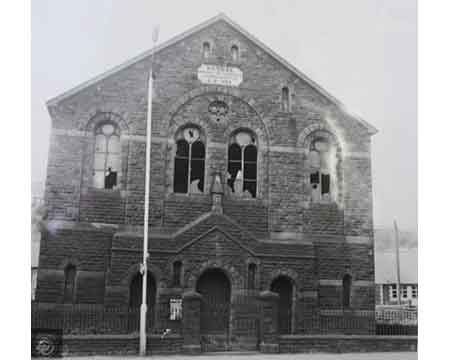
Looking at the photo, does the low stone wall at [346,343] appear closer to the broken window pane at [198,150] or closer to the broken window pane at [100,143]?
the broken window pane at [198,150]

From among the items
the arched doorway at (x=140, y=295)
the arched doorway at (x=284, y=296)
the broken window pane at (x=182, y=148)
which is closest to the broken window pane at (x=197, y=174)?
the broken window pane at (x=182, y=148)

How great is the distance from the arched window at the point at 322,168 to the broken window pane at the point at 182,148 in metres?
4.01

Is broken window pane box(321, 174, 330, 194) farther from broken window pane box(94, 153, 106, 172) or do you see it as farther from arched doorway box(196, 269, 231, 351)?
broken window pane box(94, 153, 106, 172)

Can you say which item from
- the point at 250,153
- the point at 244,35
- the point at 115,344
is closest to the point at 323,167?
the point at 250,153

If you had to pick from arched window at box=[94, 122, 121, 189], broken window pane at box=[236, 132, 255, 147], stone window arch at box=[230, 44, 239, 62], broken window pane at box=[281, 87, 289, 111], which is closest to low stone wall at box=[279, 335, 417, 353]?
broken window pane at box=[236, 132, 255, 147]

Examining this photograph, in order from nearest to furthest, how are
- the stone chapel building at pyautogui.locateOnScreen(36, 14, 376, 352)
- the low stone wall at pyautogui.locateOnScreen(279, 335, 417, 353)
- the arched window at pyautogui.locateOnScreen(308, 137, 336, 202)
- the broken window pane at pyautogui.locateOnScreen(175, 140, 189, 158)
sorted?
1. the low stone wall at pyautogui.locateOnScreen(279, 335, 417, 353)
2. the stone chapel building at pyautogui.locateOnScreen(36, 14, 376, 352)
3. the broken window pane at pyautogui.locateOnScreen(175, 140, 189, 158)
4. the arched window at pyautogui.locateOnScreen(308, 137, 336, 202)

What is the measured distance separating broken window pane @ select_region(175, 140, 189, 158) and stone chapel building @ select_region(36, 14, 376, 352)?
0.03 meters

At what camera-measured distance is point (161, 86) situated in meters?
19.8

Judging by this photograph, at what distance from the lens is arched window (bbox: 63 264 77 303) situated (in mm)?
17938

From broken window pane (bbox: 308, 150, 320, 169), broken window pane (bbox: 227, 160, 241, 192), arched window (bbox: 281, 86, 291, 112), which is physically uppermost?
arched window (bbox: 281, 86, 291, 112)

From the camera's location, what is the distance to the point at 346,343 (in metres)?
17.7

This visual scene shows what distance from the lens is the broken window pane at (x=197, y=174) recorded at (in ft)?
63.9

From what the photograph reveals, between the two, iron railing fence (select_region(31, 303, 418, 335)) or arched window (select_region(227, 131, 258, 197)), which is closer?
iron railing fence (select_region(31, 303, 418, 335))

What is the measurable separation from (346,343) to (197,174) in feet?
22.0
